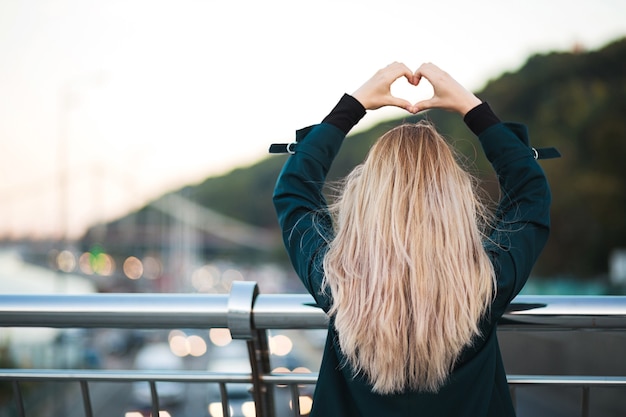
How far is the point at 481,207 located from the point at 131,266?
112107 millimetres

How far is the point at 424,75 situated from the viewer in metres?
2.25

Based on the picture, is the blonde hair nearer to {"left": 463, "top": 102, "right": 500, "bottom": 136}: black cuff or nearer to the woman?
the woman

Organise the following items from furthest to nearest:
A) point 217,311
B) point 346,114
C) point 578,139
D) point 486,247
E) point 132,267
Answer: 1. point 132,267
2. point 578,139
3. point 217,311
4. point 346,114
5. point 486,247

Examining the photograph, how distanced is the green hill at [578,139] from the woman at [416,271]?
2547cm

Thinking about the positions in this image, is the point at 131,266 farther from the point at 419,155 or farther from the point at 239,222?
the point at 419,155

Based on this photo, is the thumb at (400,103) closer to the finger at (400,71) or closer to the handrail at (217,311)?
the finger at (400,71)

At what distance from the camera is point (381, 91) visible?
225cm

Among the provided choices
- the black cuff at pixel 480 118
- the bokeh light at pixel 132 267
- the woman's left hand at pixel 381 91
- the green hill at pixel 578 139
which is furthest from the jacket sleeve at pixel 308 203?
the bokeh light at pixel 132 267

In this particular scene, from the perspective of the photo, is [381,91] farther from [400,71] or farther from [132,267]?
[132,267]

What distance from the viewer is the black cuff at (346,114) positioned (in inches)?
86.8

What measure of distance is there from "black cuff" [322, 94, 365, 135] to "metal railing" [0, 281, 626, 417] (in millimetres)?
Answer: 583

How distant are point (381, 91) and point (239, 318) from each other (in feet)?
2.92

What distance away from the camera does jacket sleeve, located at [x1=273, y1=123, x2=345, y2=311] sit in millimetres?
1965

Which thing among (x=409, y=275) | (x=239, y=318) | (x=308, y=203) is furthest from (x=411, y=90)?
(x=239, y=318)
